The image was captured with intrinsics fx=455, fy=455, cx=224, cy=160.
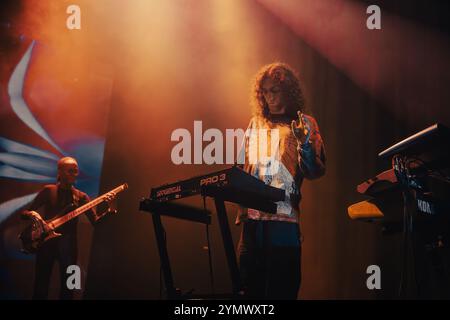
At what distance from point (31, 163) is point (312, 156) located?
257 cm

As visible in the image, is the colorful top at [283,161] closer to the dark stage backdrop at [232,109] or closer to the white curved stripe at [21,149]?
the dark stage backdrop at [232,109]

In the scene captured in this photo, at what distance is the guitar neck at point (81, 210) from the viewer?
364cm

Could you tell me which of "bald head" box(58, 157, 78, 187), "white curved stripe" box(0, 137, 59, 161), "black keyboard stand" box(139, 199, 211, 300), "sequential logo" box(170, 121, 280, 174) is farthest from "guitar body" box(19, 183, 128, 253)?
"black keyboard stand" box(139, 199, 211, 300)

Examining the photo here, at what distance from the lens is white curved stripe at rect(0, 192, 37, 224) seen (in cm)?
379

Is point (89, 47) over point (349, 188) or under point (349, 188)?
over

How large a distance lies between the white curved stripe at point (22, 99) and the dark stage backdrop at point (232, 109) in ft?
1.60

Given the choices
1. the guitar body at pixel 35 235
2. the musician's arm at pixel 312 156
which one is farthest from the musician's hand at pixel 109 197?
the musician's arm at pixel 312 156

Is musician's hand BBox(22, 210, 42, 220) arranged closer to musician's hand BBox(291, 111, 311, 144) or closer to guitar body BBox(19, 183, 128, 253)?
guitar body BBox(19, 183, 128, 253)

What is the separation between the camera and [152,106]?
389cm

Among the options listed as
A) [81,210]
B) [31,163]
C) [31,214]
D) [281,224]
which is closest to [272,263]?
[281,224]

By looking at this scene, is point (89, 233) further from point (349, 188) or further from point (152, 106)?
point (349, 188)
